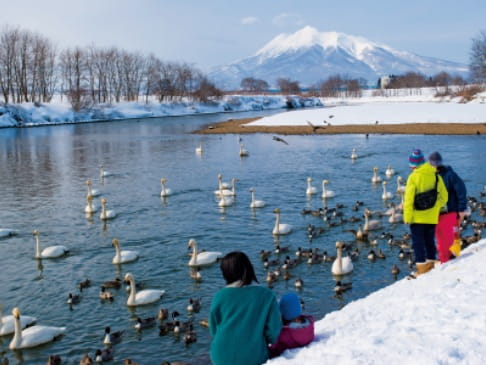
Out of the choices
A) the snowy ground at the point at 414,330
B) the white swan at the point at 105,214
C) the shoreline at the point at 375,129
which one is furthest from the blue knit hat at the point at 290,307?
the shoreline at the point at 375,129

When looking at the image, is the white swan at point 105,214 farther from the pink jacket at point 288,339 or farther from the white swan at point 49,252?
the pink jacket at point 288,339

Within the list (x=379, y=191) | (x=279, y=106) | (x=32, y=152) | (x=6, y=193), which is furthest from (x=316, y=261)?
(x=279, y=106)

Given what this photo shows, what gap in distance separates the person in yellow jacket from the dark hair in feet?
14.6

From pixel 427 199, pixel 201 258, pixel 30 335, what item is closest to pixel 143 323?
pixel 30 335

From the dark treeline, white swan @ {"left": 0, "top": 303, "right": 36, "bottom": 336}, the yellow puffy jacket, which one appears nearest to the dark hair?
the yellow puffy jacket

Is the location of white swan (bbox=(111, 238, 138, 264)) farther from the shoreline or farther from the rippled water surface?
the shoreline

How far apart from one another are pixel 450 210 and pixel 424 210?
1.04m

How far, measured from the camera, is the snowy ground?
5.39 metres

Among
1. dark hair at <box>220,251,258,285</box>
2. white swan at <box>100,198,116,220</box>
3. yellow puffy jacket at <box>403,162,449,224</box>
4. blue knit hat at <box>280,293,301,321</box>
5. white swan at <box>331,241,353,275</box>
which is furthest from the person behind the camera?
white swan at <box>100,198,116,220</box>

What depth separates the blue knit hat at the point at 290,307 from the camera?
6.20 meters

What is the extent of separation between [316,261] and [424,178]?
5.94 meters

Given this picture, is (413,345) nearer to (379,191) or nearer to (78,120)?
(379,191)

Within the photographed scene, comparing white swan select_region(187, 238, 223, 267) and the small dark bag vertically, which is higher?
the small dark bag

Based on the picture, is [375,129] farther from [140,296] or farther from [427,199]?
[427,199]
